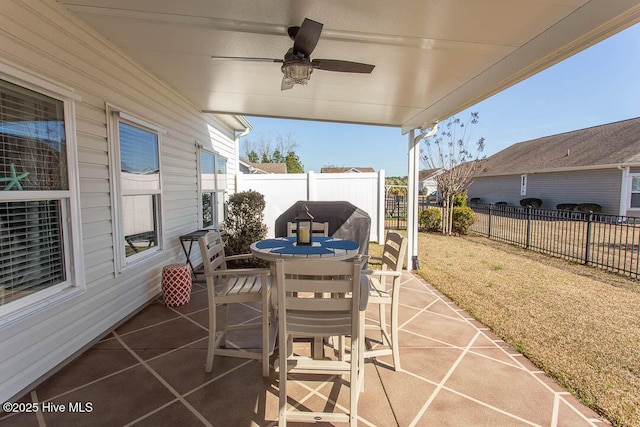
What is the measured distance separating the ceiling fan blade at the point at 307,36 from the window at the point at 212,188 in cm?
379

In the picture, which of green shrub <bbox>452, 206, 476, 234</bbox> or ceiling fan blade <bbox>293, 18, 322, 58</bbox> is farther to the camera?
green shrub <bbox>452, 206, 476, 234</bbox>

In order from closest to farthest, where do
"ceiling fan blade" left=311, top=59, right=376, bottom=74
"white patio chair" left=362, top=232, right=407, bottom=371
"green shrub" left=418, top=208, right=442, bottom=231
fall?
1. "white patio chair" left=362, top=232, right=407, bottom=371
2. "ceiling fan blade" left=311, top=59, right=376, bottom=74
3. "green shrub" left=418, top=208, right=442, bottom=231

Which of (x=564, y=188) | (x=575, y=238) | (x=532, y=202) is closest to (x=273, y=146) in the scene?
(x=532, y=202)

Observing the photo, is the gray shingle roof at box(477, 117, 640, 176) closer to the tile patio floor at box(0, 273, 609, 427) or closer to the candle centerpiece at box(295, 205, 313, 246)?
the tile patio floor at box(0, 273, 609, 427)

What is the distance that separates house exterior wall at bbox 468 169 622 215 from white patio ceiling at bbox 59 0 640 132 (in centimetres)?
1298

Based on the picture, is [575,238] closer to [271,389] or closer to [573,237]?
[573,237]

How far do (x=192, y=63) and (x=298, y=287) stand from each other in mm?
3047

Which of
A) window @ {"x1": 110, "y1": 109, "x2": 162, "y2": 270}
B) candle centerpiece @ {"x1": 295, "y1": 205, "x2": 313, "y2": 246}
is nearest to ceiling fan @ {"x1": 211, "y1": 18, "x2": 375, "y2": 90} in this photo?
candle centerpiece @ {"x1": 295, "y1": 205, "x2": 313, "y2": 246}

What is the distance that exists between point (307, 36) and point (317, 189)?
5398 millimetres

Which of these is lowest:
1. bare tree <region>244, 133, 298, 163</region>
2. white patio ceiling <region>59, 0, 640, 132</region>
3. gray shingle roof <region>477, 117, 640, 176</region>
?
white patio ceiling <region>59, 0, 640, 132</region>

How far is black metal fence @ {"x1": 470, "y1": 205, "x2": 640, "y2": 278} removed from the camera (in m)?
5.52

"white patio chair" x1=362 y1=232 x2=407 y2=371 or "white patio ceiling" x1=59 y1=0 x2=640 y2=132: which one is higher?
"white patio ceiling" x1=59 y1=0 x2=640 y2=132

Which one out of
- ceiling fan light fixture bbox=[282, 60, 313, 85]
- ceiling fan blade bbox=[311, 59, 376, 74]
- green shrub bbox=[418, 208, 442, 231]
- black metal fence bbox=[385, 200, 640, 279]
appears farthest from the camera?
green shrub bbox=[418, 208, 442, 231]

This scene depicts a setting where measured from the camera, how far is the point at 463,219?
9.37 meters
